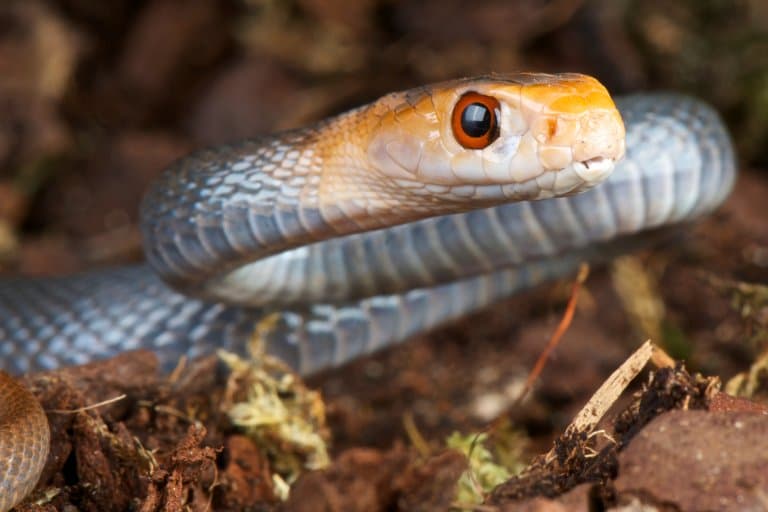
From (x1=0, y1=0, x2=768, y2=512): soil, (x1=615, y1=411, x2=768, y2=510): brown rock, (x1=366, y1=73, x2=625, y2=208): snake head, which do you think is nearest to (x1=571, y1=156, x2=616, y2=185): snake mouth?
(x1=366, y1=73, x2=625, y2=208): snake head

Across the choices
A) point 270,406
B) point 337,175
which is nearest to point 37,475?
point 270,406

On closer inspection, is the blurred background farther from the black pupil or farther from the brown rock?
the brown rock

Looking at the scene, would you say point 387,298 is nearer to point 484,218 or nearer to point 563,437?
point 484,218

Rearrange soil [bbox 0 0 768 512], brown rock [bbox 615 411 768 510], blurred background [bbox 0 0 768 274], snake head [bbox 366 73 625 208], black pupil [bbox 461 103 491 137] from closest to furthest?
brown rock [bbox 615 411 768 510], soil [bbox 0 0 768 512], snake head [bbox 366 73 625 208], black pupil [bbox 461 103 491 137], blurred background [bbox 0 0 768 274]

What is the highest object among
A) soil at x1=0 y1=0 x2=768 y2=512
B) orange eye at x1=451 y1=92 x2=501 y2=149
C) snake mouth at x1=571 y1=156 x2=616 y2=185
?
orange eye at x1=451 y1=92 x2=501 y2=149

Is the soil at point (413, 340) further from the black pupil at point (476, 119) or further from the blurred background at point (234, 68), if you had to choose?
the black pupil at point (476, 119)

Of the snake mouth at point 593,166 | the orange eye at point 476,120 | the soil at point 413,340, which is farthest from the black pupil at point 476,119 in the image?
the soil at point 413,340

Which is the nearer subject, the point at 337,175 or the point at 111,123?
the point at 337,175
